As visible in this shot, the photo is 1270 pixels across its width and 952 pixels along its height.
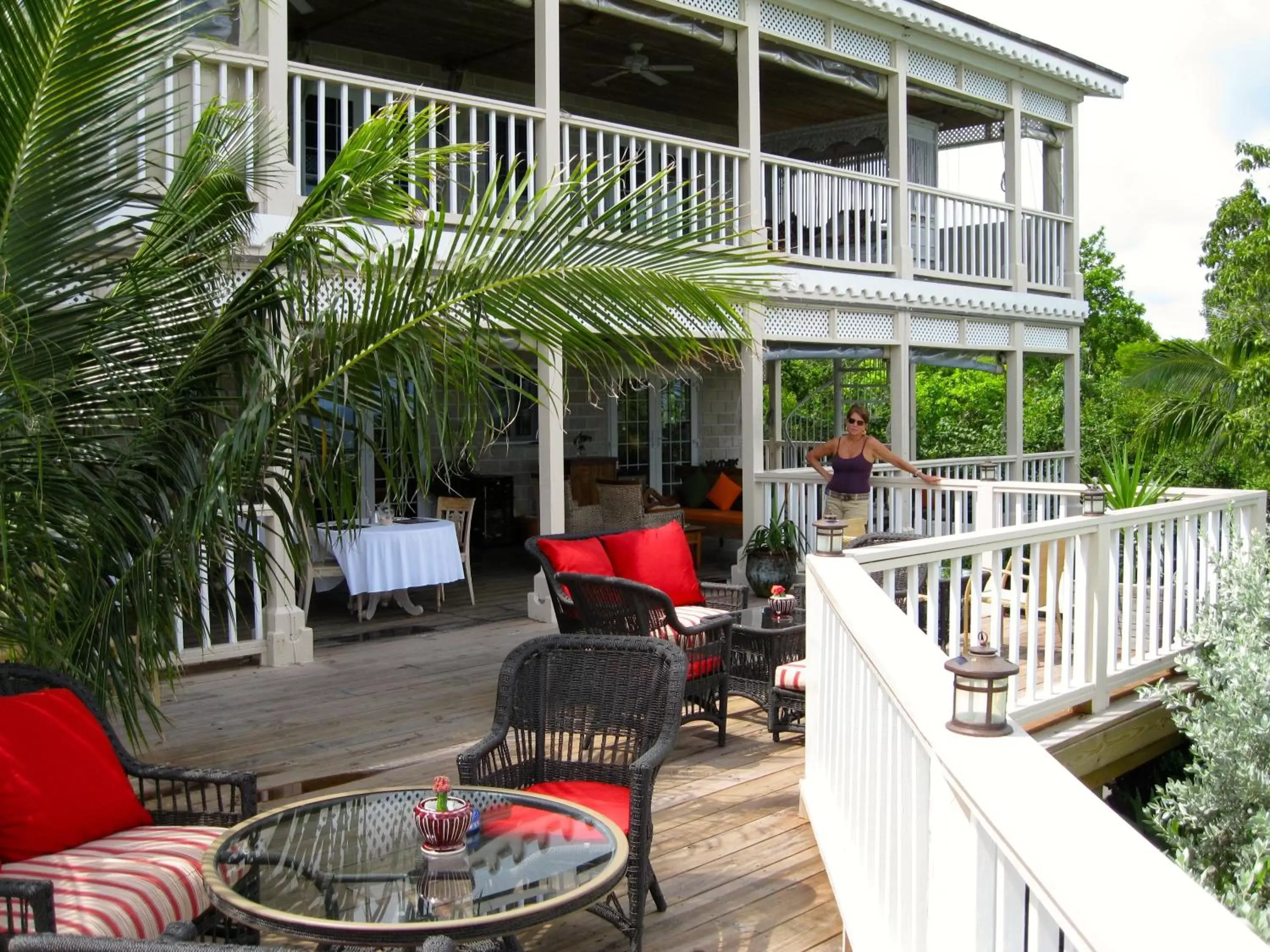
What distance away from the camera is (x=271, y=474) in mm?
4262

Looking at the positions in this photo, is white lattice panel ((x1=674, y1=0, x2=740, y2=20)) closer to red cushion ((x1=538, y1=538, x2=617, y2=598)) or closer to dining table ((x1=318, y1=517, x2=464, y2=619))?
dining table ((x1=318, y1=517, x2=464, y2=619))

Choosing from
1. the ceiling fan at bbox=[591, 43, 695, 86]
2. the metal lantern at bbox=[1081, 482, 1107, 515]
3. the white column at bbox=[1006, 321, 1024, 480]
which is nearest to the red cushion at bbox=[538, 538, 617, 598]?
the metal lantern at bbox=[1081, 482, 1107, 515]

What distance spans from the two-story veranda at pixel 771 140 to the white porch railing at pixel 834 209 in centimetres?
4

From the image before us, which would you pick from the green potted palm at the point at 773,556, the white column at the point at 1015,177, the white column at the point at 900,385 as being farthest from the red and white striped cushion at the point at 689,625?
the white column at the point at 1015,177

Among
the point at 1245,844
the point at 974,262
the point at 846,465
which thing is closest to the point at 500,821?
the point at 1245,844

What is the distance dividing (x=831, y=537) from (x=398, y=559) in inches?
204

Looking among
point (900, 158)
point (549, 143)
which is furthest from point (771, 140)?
point (549, 143)

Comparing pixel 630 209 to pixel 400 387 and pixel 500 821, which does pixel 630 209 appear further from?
pixel 500 821

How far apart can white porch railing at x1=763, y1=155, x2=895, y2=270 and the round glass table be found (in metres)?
7.65

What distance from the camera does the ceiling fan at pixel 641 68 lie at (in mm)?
11172

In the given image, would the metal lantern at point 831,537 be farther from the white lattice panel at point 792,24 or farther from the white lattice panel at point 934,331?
the white lattice panel at point 934,331

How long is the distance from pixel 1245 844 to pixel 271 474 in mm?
4310

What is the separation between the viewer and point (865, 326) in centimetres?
1182

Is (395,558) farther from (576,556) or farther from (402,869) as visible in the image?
(402,869)
